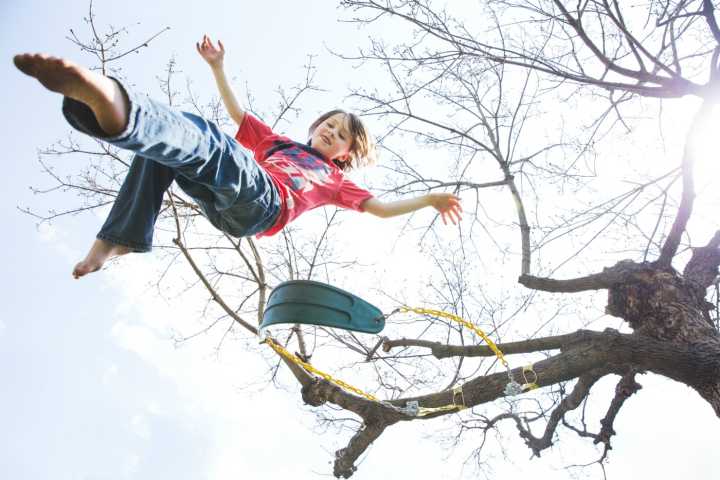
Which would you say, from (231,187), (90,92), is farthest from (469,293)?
(90,92)

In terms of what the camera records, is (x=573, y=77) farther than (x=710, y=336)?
Yes

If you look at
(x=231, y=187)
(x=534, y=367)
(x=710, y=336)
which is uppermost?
(x=710, y=336)

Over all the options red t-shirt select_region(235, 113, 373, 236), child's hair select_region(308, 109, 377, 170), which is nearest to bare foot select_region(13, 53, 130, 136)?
red t-shirt select_region(235, 113, 373, 236)

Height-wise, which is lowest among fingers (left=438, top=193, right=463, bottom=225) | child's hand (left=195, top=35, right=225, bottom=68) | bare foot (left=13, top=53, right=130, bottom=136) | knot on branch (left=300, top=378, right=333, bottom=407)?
bare foot (left=13, top=53, right=130, bottom=136)

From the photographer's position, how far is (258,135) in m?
2.94

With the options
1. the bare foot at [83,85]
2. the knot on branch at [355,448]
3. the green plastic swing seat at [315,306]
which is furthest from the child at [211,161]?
the knot on branch at [355,448]

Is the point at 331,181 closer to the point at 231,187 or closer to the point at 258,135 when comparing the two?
the point at 258,135

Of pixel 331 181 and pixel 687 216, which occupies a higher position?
pixel 687 216

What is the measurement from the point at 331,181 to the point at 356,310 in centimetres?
74

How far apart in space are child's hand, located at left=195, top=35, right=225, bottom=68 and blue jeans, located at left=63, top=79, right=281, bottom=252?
0.83 metres

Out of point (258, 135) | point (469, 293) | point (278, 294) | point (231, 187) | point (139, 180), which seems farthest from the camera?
point (469, 293)

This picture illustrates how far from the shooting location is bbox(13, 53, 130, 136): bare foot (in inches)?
48.3

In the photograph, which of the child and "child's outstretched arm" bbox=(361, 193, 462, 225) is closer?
the child

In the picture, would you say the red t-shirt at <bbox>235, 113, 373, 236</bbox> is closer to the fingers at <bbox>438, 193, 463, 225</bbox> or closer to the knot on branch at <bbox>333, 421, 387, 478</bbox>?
the fingers at <bbox>438, 193, 463, 225</bbox>
